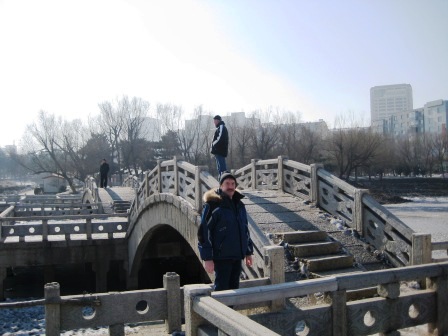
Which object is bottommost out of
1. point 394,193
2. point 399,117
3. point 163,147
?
point 394,193

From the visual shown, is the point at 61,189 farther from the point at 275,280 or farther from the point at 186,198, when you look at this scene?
the point at 275,280

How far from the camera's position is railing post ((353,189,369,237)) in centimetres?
869

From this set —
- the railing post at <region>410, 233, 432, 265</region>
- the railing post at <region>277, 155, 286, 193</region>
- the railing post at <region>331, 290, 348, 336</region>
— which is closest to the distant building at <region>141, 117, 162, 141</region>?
the railing post at <region>277, 155, 286, 193</region>

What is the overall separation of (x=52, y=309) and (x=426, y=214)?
105 ft

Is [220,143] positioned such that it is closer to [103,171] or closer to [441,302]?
[441,302]

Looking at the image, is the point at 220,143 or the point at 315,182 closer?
the point at 220,143

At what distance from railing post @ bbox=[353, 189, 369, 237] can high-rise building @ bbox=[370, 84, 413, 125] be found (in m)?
149

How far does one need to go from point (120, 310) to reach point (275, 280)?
1927mm

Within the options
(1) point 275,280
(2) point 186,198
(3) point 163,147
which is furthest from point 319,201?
(3) point 163,147

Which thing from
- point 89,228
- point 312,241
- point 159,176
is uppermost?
point 159,176

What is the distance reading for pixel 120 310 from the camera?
5727 millimetres

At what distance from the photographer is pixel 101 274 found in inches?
703

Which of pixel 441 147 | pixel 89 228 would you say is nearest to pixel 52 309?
pixel 89 228

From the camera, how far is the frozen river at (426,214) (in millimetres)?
25531
